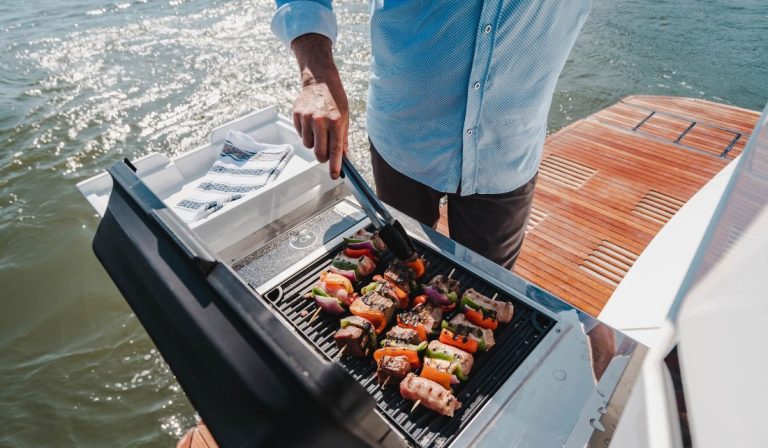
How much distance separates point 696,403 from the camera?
2.16ft

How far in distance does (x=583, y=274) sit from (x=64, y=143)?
7.36 metres

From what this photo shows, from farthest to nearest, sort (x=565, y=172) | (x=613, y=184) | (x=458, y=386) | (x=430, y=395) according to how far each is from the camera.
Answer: (x=565, y=172) → (x=613, y=184) → (x=458, y=386) → (x=430, y=395)

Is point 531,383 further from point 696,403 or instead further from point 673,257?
point 673,257

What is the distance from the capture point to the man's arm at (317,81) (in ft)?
5.08

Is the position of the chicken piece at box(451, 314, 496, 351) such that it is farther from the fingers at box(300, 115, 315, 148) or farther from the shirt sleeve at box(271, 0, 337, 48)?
the shirt sleeve at box(271, 0, 337, 48)

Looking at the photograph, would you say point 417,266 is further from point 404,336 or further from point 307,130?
point 307,130

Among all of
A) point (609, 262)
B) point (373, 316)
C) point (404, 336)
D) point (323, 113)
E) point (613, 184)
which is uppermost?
point (323, 113)

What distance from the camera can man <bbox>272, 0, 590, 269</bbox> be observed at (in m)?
1.54

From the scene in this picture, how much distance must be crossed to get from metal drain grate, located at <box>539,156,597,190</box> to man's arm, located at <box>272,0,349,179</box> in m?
3.11

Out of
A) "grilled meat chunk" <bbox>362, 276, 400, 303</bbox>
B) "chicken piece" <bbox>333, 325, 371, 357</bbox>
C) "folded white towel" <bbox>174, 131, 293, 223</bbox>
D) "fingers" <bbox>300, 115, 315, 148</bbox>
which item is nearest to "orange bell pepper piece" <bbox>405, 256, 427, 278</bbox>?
"grilled meat chunk" <bbox>362, 276, 400, 303</bbox>

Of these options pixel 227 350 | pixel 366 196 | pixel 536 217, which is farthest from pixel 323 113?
pixel 536 217

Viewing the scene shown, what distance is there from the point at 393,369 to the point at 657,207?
11.8ft

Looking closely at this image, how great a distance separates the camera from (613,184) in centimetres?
414

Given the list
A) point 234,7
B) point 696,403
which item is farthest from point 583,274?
point 234,7
